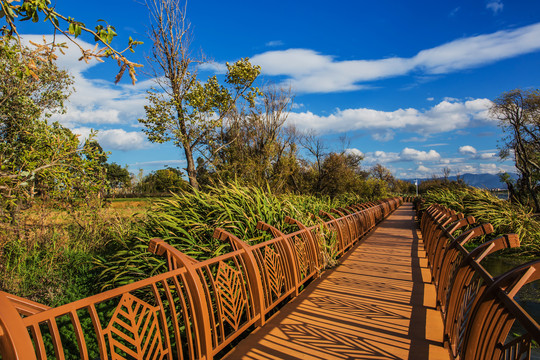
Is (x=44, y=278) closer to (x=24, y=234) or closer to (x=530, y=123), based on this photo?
(x=24, y=234)

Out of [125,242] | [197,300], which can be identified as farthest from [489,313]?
[125,242]

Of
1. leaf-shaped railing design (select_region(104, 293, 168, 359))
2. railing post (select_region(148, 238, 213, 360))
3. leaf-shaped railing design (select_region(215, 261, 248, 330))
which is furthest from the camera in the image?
leaf-shaped railing design (select_region(215, 261, 248, 330))

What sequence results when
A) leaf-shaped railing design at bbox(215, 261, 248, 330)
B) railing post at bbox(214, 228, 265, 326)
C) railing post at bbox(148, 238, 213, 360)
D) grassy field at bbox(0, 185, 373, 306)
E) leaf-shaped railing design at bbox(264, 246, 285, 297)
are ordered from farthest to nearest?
grassy field at bbox(0, 185, 373, 306), leaf-shaped railing design at bbox(264, 246, 285, 297), railing post at bbox(214, 228, 265, 326), leaf-shaped railing design at bbox(215, 261, 248, 330), railing post at bbox(148, 238, 213, 360)

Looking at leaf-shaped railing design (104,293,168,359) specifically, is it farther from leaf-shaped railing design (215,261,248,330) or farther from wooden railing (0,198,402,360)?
leaf-shaped railing design (215,261,248,330)

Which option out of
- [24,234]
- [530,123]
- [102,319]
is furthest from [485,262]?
[530,123]

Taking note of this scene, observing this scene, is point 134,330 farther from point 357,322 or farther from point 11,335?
point 357,322

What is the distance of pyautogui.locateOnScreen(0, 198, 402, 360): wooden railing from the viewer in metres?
1.68

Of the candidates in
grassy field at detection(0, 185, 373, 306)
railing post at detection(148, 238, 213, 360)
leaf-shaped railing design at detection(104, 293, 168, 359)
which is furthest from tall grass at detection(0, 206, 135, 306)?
leaf-shaped railing design at detection(104, 293, 168, 359)

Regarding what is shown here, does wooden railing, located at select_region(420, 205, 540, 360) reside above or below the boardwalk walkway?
above

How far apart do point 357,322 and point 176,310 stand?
7.40 ft

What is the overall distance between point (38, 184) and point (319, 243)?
7.01m

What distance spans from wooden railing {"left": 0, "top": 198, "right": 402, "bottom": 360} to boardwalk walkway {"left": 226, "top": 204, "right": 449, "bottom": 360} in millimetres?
287

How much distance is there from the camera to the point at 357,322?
3.71 m

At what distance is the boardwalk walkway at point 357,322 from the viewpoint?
10.1ft
